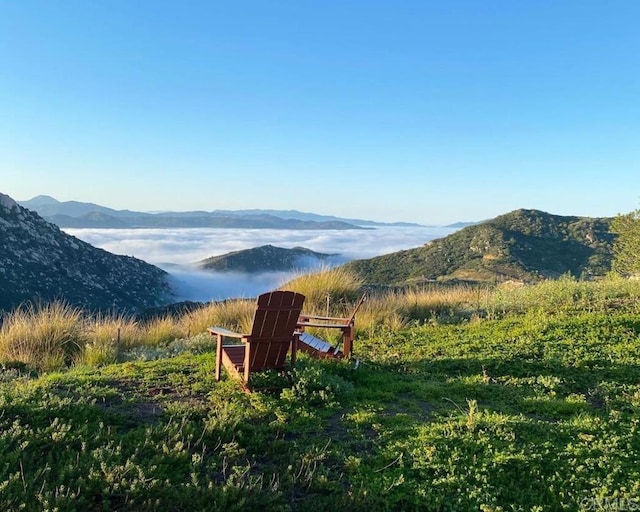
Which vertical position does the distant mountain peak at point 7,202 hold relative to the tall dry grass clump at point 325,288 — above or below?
above

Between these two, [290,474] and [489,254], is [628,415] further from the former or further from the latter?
[489,254]

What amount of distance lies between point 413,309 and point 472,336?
309 cm

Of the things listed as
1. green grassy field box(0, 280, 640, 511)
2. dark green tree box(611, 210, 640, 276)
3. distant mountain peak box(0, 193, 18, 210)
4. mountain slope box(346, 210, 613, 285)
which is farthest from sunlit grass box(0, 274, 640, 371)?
distant mountain peak box(0, 193, 18, 210)

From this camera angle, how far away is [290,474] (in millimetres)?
3217

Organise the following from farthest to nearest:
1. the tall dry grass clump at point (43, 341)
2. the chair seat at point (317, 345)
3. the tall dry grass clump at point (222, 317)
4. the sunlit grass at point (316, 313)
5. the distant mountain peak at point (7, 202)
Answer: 1. the distant mountain peak at point (7, 202)
2. the tall dry grass clump at point (222, 317)
3. the sunlit grass at point (316, 313)
4. the tall dry grass clump at point (43, 341)
5. the chair seat at point (317, 345)

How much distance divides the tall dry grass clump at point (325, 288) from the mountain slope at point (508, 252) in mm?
26595

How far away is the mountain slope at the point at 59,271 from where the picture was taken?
122 ft

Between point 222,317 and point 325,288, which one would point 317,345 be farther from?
point 325,288

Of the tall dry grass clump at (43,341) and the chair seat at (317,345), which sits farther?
the tall dry grass clump at (43,341)

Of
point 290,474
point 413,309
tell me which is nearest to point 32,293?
point 413,309

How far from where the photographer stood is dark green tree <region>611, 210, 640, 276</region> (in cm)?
2333

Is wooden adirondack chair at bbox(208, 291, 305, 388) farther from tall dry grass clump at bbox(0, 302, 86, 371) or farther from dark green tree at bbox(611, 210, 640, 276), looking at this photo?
dark green tree at bbox(611, 210, 640, 276)

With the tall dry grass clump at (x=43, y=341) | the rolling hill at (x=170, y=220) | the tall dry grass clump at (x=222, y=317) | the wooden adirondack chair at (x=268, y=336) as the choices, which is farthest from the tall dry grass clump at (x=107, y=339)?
the rolling hill at (x=170, y=220)

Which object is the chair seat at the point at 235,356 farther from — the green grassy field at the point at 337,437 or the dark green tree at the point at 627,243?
the dark green tree at the point at 627,243
